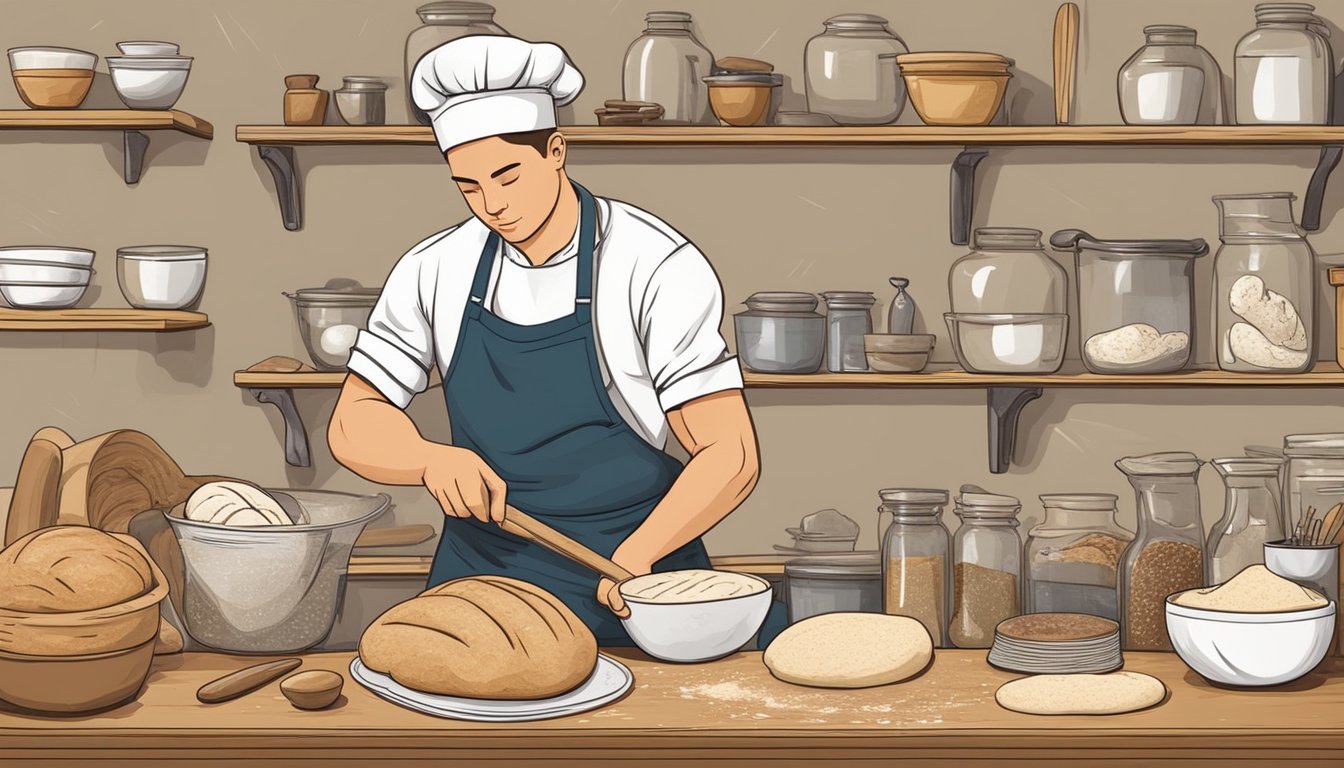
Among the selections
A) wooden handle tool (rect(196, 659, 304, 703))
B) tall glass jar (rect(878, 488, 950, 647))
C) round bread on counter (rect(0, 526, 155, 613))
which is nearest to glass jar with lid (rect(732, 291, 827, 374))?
tall glass jar (rect(878, 488, 950, 647))

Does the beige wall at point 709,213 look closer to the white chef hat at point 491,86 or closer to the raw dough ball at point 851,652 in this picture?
the white chef hat at point 491,86

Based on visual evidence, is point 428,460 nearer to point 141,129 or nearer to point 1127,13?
point 141,129

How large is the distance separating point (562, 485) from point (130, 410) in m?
0.89

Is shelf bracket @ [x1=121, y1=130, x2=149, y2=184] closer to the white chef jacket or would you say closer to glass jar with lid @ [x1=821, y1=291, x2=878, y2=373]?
the white chef jacket

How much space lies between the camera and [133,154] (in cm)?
233

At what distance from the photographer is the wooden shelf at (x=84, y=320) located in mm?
2168

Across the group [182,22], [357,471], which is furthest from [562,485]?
[182,22]

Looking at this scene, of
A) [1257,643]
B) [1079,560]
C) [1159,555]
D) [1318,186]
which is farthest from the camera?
[1318,186]

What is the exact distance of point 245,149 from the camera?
7.68ft

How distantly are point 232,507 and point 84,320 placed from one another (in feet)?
2.00

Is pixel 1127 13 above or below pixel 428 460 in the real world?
above

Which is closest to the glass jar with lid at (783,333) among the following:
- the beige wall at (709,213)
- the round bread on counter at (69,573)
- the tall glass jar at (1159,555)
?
the beige wall at (709,213)

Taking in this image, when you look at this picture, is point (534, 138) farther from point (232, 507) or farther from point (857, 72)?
point (232, 507)

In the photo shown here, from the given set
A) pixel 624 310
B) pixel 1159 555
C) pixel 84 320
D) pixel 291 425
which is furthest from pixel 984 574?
pixel 84 320
